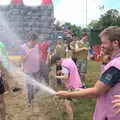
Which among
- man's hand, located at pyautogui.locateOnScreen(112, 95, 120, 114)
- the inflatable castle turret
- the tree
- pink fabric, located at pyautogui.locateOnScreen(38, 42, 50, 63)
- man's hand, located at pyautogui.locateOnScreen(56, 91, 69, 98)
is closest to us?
man's hand, located at pyautogui.locateOnScreen(112, 95, 120, 114)

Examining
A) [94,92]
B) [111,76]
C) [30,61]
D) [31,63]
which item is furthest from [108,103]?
[31,63]

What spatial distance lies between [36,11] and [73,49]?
248 centimetres

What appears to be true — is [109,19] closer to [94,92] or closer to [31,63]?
[31,63]

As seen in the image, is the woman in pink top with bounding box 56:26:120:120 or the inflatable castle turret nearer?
the woman in pink top with bounding box 56:26:120:120

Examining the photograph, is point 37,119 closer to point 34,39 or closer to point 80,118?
point 80,118

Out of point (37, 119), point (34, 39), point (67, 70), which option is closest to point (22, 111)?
point (37, 119)

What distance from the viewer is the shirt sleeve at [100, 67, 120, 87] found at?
12.2 feet

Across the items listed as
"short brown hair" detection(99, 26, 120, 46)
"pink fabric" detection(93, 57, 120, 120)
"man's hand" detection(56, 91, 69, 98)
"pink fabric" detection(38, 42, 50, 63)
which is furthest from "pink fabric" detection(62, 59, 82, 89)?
"short brown hair" detection(99, 26, 120, 46)

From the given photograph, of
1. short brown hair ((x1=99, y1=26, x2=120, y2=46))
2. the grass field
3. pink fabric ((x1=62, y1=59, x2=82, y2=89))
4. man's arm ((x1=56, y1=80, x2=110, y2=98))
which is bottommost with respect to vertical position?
the grass field

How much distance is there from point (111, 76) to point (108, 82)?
0.06 m

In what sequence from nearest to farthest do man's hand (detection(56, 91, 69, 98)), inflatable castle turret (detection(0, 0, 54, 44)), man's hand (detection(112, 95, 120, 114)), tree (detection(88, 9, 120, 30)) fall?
1. man's hand (detection(112, 95, 120, 114))
2. man's hand (detection(56, 91, 69, 98))
3. inflatable castle turret (detection(0, 0, 54, 44))
4. tree (detection(88, 9, 120, 30))

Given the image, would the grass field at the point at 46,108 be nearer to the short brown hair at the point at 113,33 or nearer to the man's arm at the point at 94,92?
the man's arm at the point at 94,92

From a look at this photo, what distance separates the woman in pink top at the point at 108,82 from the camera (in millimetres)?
3730

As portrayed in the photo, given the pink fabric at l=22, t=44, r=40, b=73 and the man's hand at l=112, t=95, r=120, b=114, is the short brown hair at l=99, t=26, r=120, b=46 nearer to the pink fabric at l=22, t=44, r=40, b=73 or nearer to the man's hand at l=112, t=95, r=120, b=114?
the man's hand at l=112, t=95, r=120, b=114
